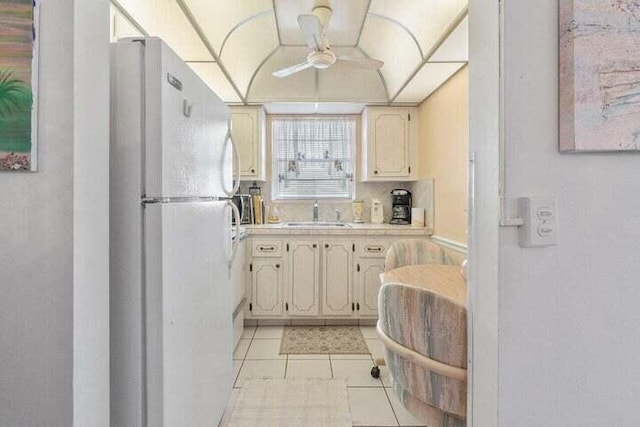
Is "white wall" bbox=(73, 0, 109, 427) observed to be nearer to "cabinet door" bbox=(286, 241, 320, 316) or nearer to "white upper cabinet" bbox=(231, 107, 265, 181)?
"cabinet door" bbox=(286, 241, 320, 316)

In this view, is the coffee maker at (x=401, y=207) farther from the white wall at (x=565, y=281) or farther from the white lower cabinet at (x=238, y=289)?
the white wall at (x=565, y=281)

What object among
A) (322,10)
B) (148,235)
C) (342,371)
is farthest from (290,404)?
(322,10)

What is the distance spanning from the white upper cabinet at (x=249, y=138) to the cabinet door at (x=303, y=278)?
0.87 m

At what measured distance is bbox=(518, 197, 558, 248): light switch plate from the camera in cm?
89

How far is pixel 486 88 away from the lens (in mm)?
950

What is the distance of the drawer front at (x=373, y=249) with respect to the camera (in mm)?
3393

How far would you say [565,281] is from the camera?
91cm

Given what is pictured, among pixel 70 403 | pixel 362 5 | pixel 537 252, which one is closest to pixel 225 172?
pixel 70 403

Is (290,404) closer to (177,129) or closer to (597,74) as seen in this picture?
(177,129)

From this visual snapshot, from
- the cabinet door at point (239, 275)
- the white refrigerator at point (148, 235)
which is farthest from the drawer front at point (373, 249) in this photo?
the white refrigerator at point (148, 235)

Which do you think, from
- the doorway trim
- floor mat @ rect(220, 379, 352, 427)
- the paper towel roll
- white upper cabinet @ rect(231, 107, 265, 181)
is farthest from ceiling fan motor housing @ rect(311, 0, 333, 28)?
floor mat @ rect(220, 379, 352, 427)

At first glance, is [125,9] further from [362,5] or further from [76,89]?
[362,5]

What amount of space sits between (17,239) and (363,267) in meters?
2.84

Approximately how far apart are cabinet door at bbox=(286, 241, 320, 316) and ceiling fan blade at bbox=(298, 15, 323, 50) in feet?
5.70
